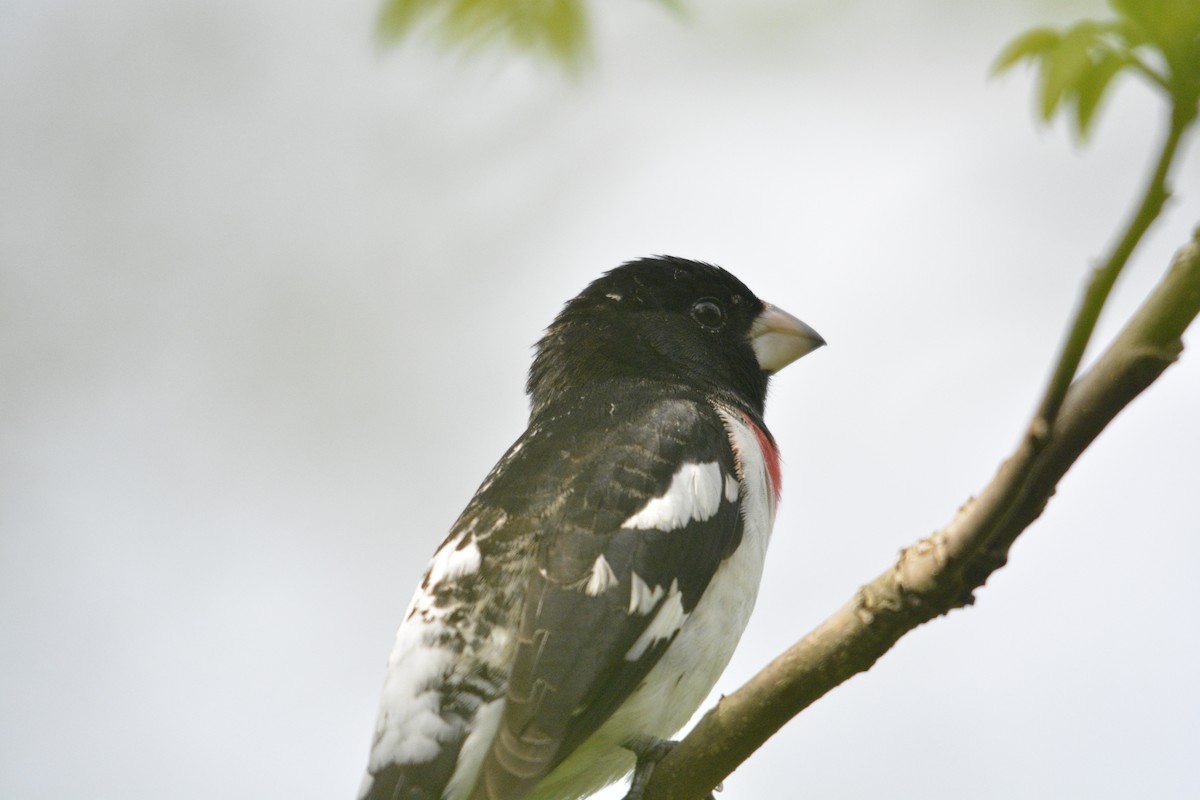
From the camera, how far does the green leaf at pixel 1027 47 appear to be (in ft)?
6.52

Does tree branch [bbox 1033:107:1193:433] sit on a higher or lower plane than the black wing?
lower

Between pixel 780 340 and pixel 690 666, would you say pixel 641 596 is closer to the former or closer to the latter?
pixel 690 666

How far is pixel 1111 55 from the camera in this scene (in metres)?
1.82

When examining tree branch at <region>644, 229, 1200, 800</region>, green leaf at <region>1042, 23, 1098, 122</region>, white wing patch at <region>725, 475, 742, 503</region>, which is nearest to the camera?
green leaf at <region>1042, 23, 1098, 122</region>

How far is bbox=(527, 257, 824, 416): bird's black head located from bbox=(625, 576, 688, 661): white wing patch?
128 centimetres

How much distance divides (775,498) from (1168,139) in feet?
10.4

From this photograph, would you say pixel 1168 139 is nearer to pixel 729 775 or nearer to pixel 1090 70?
pixel 1090 70

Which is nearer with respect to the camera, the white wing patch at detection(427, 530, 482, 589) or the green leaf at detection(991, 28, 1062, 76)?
the green leaf at detection(991, 28, 1062, 76)

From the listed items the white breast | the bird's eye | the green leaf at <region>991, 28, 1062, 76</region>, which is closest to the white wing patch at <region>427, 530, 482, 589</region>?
the white breast

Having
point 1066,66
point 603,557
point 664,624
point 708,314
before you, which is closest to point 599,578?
point 603,557

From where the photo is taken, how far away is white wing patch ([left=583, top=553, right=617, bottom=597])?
3867 mm

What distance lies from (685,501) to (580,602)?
21.3 inches

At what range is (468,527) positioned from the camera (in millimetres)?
4238

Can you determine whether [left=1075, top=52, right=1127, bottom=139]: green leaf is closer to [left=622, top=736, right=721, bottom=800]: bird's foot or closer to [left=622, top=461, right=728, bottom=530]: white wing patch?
[left=622, top=736, right=721, bottom=800]: bird's foot
